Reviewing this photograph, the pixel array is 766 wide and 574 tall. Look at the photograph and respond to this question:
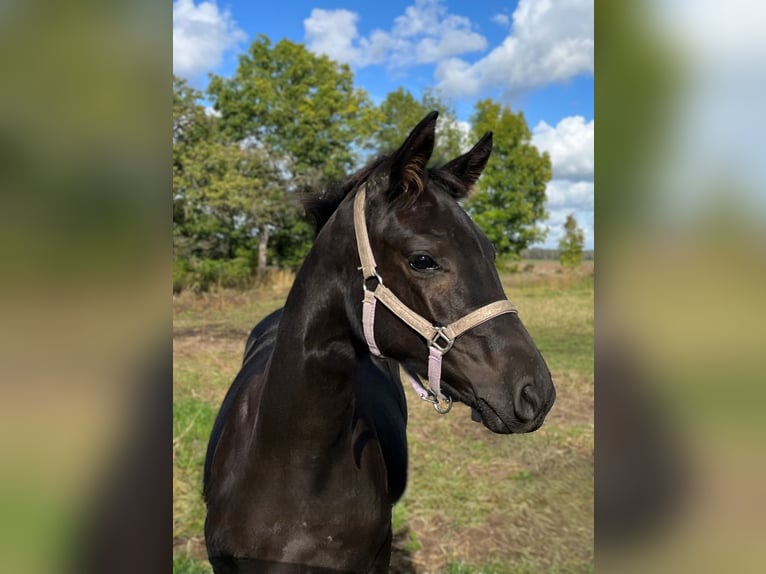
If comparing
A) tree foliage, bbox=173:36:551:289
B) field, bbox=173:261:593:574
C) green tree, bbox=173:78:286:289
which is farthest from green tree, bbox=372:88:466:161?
field, bbox=173:261:593:574

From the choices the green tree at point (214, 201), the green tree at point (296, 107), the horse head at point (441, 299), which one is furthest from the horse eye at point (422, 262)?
the green tree at point (296, 107)

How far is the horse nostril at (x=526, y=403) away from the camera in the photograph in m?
1.83

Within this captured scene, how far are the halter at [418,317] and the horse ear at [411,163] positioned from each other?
0.17 metres

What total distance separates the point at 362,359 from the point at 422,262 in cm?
59

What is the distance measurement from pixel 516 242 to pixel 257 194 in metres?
15.4

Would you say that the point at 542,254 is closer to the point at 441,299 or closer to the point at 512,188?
the point at 512,188

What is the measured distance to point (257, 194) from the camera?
24.8 metres

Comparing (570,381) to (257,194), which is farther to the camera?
(257,194)

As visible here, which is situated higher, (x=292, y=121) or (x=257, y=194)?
(x=292, y=121)
